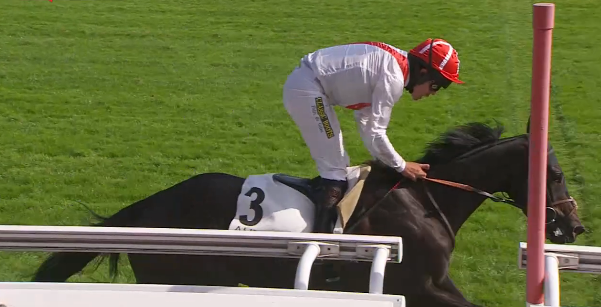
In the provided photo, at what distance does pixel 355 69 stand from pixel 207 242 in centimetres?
154

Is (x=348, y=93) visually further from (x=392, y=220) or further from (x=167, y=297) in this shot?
(x=167, y=297)

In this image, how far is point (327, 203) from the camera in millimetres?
3771

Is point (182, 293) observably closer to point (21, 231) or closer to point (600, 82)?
point (21, 231)

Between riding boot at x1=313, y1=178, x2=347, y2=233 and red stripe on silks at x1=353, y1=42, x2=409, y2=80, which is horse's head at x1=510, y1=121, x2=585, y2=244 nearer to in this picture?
red stripe on silks at x1=353, y1=42, x2=409, y2=80

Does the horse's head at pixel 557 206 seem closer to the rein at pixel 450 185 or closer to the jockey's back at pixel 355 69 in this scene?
the rein at pixel 450 185

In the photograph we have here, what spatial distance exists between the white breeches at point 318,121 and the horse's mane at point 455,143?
282mm

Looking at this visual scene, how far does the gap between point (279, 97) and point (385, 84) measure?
18.4ft

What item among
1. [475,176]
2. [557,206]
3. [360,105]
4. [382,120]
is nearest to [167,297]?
[382,120]

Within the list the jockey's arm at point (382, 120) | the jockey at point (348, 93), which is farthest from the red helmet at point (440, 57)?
the jockey's arm at point (382, 120)

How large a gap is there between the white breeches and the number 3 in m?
0.31

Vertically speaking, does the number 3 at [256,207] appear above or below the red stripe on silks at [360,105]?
below

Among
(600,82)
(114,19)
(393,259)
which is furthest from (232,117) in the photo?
(393,259)

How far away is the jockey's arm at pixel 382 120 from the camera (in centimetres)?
367

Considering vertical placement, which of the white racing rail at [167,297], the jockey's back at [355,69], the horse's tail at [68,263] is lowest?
the horse's tail at [68,263]
